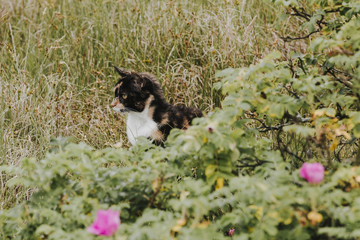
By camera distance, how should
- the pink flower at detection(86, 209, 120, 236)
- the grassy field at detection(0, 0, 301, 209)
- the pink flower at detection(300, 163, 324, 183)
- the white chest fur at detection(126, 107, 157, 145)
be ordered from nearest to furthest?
the pink flower at detection(86, 209, 120, 236), the pink flower at detection(300, 163, 324, 183), the white chest fur at detection(126, 107, 157, 145), the grassy field at detection(0, 0, 301, 209)

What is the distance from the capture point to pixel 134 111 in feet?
13.5

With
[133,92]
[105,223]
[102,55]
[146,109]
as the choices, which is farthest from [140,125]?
[105,223]

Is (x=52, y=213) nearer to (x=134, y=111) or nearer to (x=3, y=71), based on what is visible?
(x=134, y=111)

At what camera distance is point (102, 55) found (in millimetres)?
5152

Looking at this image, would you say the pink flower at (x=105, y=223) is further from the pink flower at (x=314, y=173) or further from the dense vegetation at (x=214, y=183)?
the pink flower at (x=314, y=173)

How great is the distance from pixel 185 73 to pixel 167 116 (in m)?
0.87

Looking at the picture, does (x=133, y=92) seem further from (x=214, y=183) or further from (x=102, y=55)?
(x=214, y=183)

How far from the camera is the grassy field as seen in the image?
4.34 meters

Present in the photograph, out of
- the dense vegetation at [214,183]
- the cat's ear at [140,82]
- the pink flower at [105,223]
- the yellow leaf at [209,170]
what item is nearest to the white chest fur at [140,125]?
the cat's ear at [140,82]

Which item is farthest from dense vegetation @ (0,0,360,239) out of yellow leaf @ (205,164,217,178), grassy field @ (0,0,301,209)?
grassy field @ (0,0,301,209)

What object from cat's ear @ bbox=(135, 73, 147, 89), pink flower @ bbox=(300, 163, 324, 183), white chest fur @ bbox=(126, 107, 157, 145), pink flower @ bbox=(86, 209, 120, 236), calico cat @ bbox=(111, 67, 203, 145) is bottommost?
white chest fur @ bbox=(126, 107, 157, 145)

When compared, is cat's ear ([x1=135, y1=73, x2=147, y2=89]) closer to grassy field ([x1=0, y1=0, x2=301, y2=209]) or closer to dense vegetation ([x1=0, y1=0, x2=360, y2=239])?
grassy field ([x1=0, y1=0, x2=301, y2=209])

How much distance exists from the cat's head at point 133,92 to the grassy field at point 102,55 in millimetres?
310

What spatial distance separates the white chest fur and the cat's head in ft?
0.19
